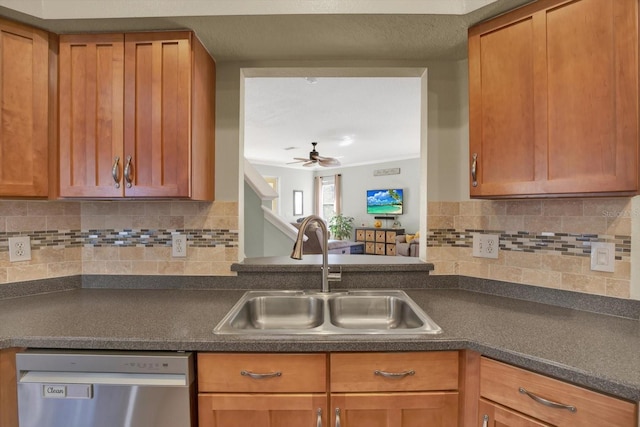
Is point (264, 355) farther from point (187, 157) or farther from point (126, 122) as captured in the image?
point (126, 122)

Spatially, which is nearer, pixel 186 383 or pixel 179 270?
pixel 186 383

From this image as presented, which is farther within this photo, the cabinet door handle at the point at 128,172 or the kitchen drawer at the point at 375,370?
the cabinet door handle at the point at 128,172

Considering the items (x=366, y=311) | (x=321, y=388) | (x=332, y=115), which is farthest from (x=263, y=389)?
(x=332, y=115)

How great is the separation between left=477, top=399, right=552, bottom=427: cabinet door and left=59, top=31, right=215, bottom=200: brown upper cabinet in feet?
4.60

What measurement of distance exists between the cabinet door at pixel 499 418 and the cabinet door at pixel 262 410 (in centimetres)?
52

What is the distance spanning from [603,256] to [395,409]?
1.06 metres

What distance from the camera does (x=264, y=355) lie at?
106cm

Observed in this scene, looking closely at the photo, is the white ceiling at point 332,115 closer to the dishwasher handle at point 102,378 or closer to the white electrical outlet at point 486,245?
the white electrical outlet at point 486,245

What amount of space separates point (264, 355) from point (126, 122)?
3.85 ft

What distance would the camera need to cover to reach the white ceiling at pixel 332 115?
303 centimetres

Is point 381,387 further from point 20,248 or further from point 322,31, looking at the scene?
point 20,248

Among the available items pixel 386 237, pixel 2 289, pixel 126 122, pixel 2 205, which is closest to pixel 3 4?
pixel 126 122

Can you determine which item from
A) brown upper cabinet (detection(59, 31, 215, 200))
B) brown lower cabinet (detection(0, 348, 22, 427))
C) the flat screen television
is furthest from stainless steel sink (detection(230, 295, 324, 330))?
the flat screen television

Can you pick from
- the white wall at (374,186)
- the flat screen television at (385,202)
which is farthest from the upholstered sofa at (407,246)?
the flat screen television at (385,202)
